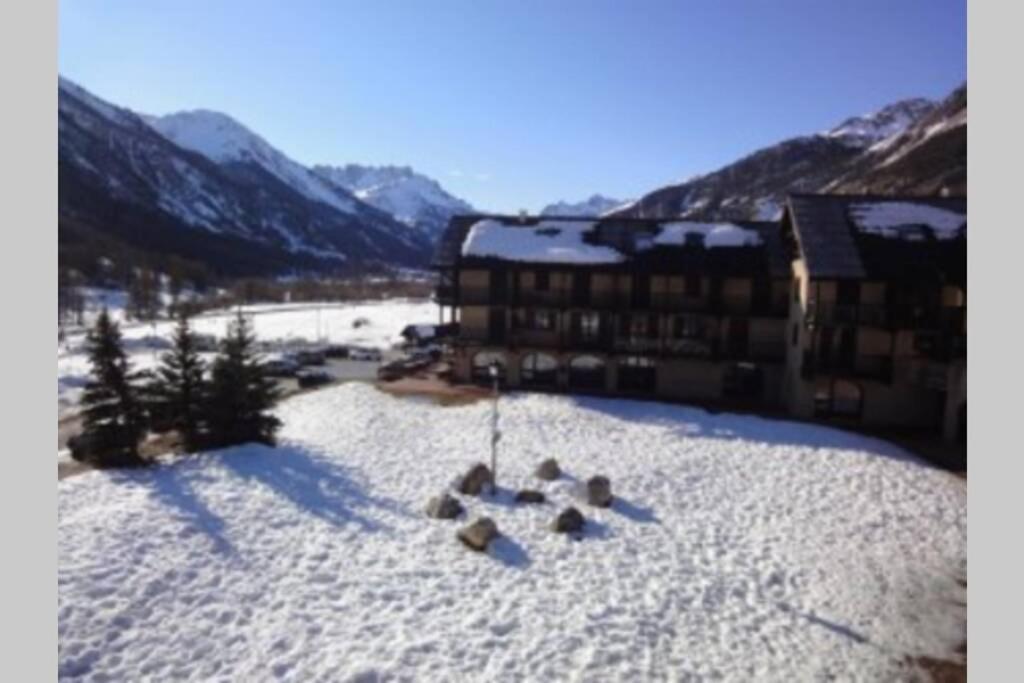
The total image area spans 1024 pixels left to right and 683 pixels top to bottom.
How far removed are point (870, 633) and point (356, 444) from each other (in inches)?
782

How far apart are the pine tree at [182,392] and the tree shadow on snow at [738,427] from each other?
17714 mm

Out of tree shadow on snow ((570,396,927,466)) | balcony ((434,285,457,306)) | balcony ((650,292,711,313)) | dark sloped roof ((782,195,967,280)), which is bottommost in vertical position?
tree shadow on snow ((570,396,927,466))

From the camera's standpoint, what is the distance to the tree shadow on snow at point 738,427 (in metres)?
32.6

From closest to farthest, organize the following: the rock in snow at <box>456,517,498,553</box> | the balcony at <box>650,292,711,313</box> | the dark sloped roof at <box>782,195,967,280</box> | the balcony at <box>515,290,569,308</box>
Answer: the rock in snow at <box>456,517,498,553</box>
the dark sloped roof at <box>782,195,967,280</box>
the balcony at <box>650,292,711,313</box>
the balcony at <box>515,290,569,308</box>

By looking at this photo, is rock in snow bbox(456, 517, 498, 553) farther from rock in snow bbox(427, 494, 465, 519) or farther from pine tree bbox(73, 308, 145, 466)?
pine tree bbox(73, 308, 145, 466)

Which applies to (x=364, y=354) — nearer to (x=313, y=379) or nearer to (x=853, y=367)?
(x=313, y=379)

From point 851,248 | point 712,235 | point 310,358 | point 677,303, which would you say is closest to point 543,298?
point 677,303

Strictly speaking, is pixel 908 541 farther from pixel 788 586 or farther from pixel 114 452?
pixel 114 452

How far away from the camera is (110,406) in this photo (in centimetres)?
2653

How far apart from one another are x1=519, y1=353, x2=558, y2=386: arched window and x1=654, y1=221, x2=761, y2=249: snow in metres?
9.05

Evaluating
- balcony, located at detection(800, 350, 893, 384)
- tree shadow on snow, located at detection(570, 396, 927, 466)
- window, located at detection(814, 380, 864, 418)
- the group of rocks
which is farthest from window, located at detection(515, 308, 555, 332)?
the group of rocks

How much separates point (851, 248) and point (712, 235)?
786cm

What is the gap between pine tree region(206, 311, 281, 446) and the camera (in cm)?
2873

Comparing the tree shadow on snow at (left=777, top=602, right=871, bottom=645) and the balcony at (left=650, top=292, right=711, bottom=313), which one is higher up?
the balcony at (left=650, top=292, right=711, bottom=313)
